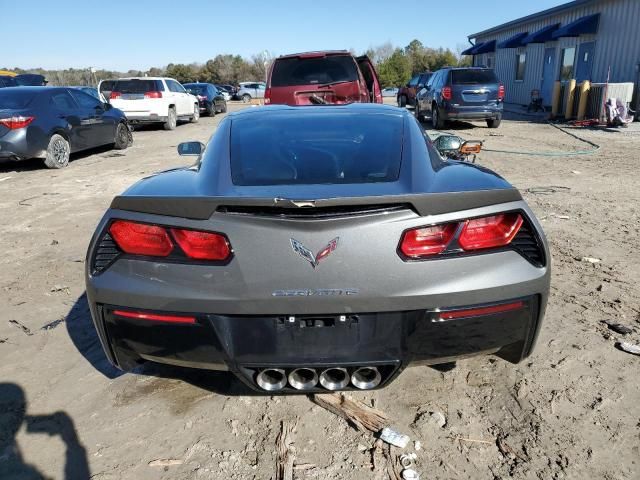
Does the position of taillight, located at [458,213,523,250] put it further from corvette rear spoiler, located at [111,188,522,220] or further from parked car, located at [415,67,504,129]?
parked car, located at [415,67,504,129]

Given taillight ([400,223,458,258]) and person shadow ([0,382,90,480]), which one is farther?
person shadow ([0,382,90,480])

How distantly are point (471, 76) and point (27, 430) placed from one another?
1411 cm

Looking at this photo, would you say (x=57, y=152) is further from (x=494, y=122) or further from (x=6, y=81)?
(x=6, y=81)

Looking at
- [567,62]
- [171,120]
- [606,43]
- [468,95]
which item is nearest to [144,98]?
[171,120]

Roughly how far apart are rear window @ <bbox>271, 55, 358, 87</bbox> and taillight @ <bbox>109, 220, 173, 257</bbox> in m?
7.40

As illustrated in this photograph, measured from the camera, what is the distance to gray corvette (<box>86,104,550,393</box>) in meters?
1.89

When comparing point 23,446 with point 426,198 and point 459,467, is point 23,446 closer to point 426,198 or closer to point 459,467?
point 459,467

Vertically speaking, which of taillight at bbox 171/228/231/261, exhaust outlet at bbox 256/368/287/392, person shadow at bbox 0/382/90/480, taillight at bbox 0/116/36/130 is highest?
Answer: taillight at bbox 0/116/36/130

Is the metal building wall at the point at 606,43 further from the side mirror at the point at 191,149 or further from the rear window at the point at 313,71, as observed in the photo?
the side mirror at the point at 191,149

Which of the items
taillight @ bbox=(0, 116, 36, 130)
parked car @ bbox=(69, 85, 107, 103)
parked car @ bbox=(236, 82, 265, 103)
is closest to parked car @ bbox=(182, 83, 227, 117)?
parked car @ bbox=(69, 85, 107, 103)

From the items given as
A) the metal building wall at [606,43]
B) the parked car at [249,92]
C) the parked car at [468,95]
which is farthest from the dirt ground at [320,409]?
the parked car at [249,92]

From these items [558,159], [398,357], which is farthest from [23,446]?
[558,159]

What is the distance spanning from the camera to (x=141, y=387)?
8.61 feet

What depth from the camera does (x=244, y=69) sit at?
74.7m
